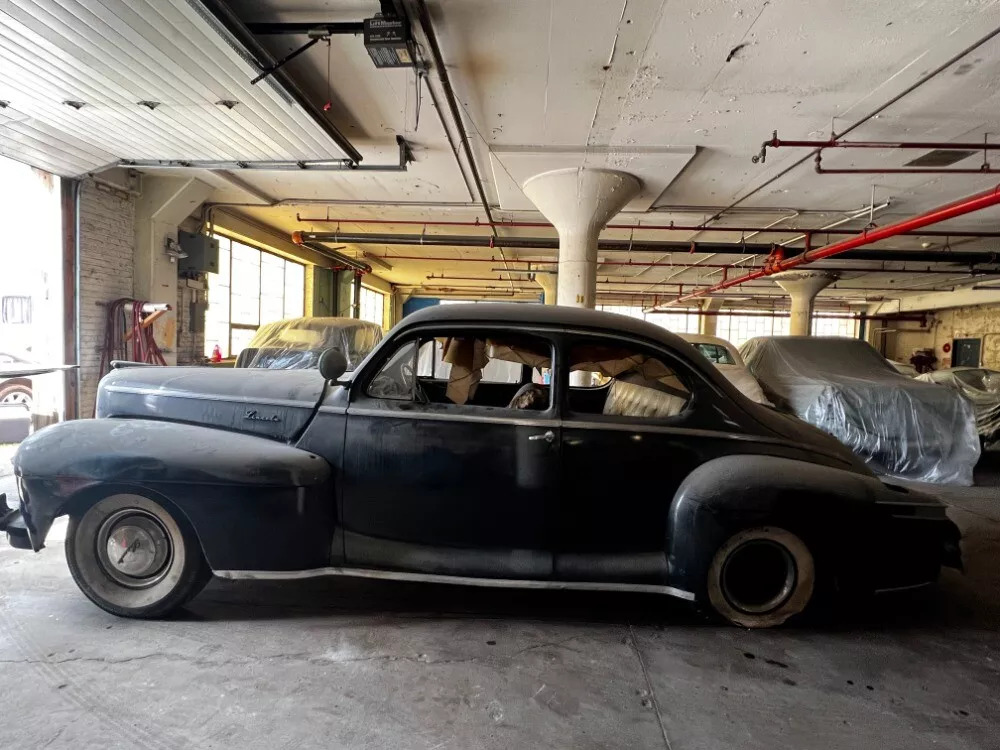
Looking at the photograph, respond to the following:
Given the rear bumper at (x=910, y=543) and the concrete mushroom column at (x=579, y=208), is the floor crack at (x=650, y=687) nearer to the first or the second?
the rear bumper at (x=910, y=543)

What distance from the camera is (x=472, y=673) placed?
229cm

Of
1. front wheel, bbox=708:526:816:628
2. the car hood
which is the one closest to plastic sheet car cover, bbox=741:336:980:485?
front wheel, bbox=708:526:816:628

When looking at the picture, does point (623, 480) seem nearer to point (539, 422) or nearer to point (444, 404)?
point (539, 422)

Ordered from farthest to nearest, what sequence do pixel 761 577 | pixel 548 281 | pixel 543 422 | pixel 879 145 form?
1. pixel 548 281
2. pixel 879 145
3. pixel 761 577
4. pixel 543 422

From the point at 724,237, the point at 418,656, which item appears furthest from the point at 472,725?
the point at 724,237

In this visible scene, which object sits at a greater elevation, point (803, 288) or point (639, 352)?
point (803, 288)

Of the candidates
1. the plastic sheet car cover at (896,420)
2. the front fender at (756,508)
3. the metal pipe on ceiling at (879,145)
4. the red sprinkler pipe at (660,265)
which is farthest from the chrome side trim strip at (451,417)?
the red sprinkler pipe at (660,265)

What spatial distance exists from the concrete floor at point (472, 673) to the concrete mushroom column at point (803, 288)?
48.6ft

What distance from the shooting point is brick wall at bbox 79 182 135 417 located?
22.9ft

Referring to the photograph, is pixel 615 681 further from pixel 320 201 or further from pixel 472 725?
pixel 320 201

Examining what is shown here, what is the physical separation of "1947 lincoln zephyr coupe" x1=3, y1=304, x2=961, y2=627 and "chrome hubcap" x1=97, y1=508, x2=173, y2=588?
0.01 metres

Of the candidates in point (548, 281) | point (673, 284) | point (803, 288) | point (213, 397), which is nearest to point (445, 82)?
point (213, 397)

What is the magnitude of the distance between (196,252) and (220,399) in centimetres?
727

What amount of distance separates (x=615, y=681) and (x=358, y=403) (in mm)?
1815
